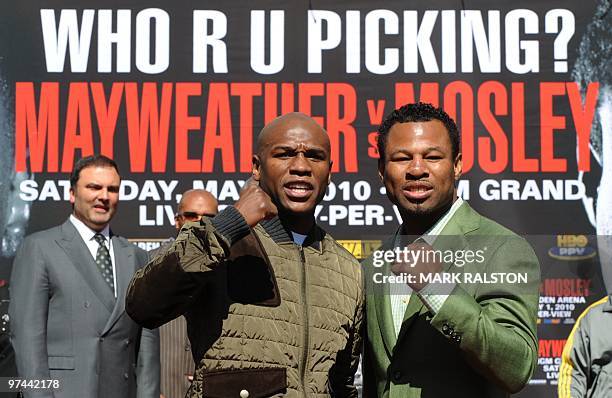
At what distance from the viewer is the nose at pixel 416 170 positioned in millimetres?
2412

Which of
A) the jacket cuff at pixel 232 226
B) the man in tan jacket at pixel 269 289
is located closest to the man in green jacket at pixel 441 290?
the man in tan jacket at pixel 269 289

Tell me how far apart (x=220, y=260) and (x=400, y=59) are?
10.0ft

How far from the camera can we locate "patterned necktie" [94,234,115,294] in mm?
4297

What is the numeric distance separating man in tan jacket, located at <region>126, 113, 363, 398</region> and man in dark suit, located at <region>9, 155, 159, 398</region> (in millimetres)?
1858

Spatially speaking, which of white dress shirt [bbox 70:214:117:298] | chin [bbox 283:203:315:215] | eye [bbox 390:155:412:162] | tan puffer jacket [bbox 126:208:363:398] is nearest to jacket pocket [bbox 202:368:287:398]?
tan puffer jacket [bbox 126:208:363:398]

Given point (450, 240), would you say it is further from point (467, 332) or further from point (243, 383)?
point (243, 383)

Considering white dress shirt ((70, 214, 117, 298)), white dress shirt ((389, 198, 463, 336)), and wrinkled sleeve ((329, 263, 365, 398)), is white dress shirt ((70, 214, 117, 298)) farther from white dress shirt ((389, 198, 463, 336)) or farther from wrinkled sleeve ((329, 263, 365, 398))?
white dress shirt ((389, 198, 463, 336))

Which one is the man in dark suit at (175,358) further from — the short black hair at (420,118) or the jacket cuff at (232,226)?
the jacket cuff at (232,226)

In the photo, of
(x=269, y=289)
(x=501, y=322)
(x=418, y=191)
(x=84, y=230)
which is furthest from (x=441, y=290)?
(x=84, y=230)

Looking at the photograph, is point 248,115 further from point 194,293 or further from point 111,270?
point 194,293

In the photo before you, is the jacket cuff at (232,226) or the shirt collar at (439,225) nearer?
the jacket cuff at (232,226)

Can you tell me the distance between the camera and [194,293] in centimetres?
228

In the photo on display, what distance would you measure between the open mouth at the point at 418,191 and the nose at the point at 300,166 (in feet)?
0.90

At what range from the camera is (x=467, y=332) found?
213cm
